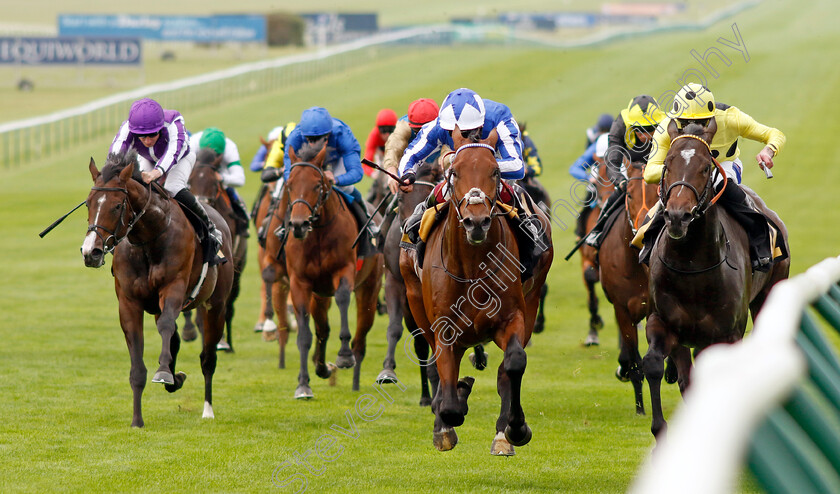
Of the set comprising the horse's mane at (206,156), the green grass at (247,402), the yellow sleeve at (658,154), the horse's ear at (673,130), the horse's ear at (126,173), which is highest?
the horse's ear at (673,130)

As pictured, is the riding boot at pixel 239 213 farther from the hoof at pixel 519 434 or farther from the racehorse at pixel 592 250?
the hoof at pixel 519 434

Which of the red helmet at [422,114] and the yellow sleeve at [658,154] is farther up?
the yellow sleeve at [658,154]

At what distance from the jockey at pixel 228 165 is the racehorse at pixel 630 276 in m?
Result: 4.49

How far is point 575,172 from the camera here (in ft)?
42.5

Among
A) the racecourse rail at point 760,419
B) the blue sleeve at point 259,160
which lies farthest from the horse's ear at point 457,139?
the blue sleeve at point 259,160

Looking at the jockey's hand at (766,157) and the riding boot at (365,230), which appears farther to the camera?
the riding boot at (365,230)

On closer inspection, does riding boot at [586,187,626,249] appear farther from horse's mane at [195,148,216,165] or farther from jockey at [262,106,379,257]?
horse's mane at [195,148,216,165]

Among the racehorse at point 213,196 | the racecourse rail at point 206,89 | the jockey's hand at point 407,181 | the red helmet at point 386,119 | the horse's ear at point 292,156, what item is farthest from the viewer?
the racecourse rail at point 206,89

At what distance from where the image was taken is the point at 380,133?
1155 cm

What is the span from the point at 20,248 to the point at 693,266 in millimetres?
16229

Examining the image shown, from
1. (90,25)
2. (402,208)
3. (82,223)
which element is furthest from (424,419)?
(90,25)

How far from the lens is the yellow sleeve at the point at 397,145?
9379 mm

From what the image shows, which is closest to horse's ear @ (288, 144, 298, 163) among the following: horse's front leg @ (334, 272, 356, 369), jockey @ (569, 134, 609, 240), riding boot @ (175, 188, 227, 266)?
riding boot @ (175, 188, 227, 266)

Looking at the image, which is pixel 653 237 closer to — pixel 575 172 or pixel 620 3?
pixel 575 172
